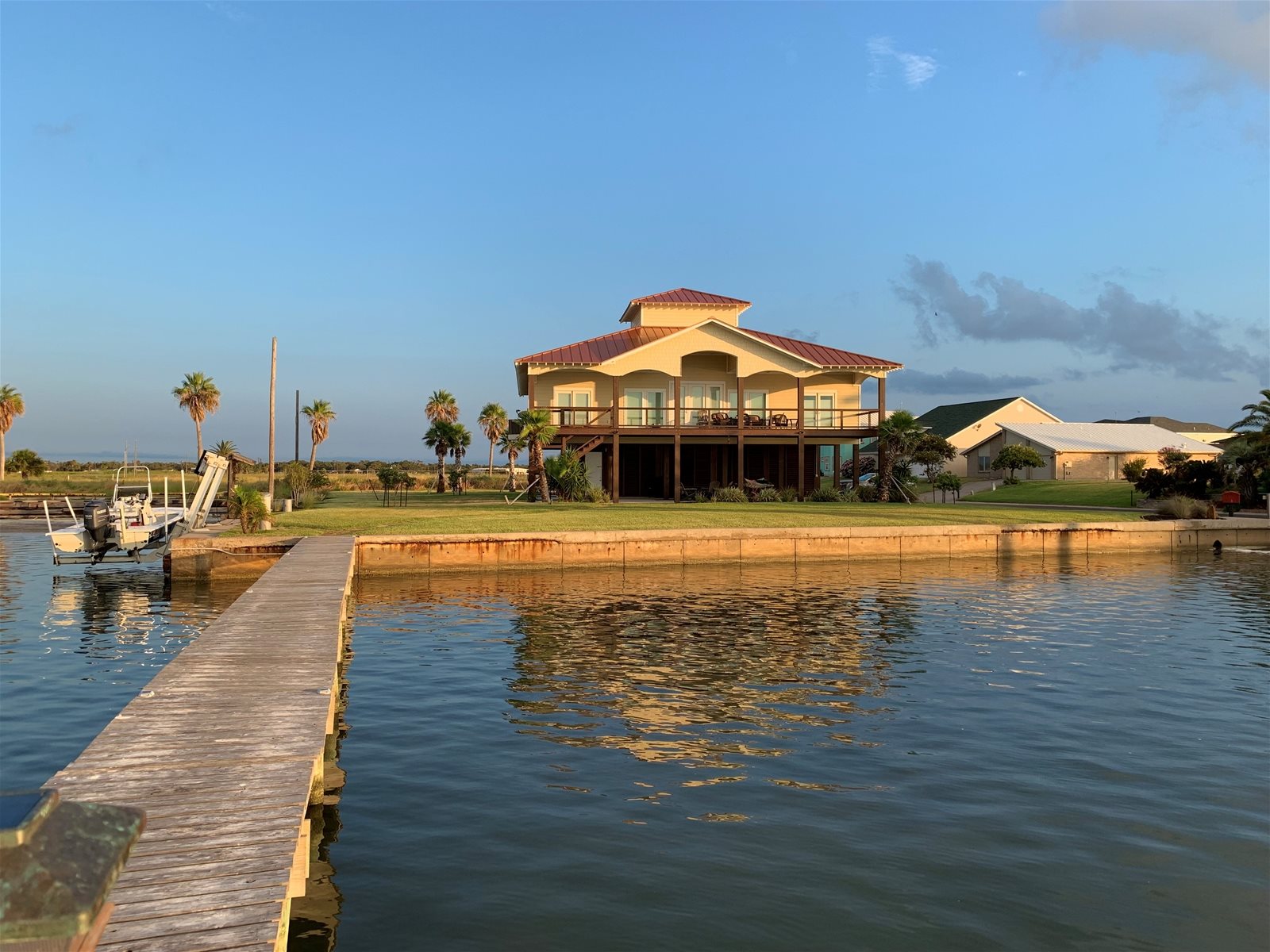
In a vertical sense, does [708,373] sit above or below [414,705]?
above

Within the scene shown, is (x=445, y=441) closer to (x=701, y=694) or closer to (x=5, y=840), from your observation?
(x=701, y=694)

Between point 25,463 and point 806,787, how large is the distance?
84.7 m

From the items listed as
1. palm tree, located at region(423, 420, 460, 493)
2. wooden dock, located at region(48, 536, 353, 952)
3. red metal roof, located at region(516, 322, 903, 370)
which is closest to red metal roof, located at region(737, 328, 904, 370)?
red metal roof, located at region(516, 322, 903, 370)

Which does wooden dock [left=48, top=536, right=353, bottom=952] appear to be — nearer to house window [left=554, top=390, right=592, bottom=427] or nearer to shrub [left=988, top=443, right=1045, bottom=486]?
house window [left=554, top=390, right=592, bottom=427]

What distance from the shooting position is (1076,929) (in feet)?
21.4

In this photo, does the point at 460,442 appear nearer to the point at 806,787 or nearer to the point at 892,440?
the point at 892,440

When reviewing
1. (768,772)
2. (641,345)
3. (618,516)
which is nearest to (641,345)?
(641,345)

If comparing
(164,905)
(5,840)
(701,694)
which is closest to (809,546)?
(701,694)

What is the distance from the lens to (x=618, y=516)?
108 ft

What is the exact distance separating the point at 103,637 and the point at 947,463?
6633cm

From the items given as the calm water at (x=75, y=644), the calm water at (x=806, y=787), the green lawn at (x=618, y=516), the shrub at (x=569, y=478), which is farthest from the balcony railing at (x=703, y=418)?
the calm water at (x=806, y=787)

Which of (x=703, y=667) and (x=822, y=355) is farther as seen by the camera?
(x=822, y=355)

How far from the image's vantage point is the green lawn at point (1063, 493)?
48.1 meters

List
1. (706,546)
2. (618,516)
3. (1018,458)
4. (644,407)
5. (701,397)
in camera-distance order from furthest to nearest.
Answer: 1. (1018,458)
2. (701,397)
3. (644,407)
4. (618,516)
5. (706,546)
